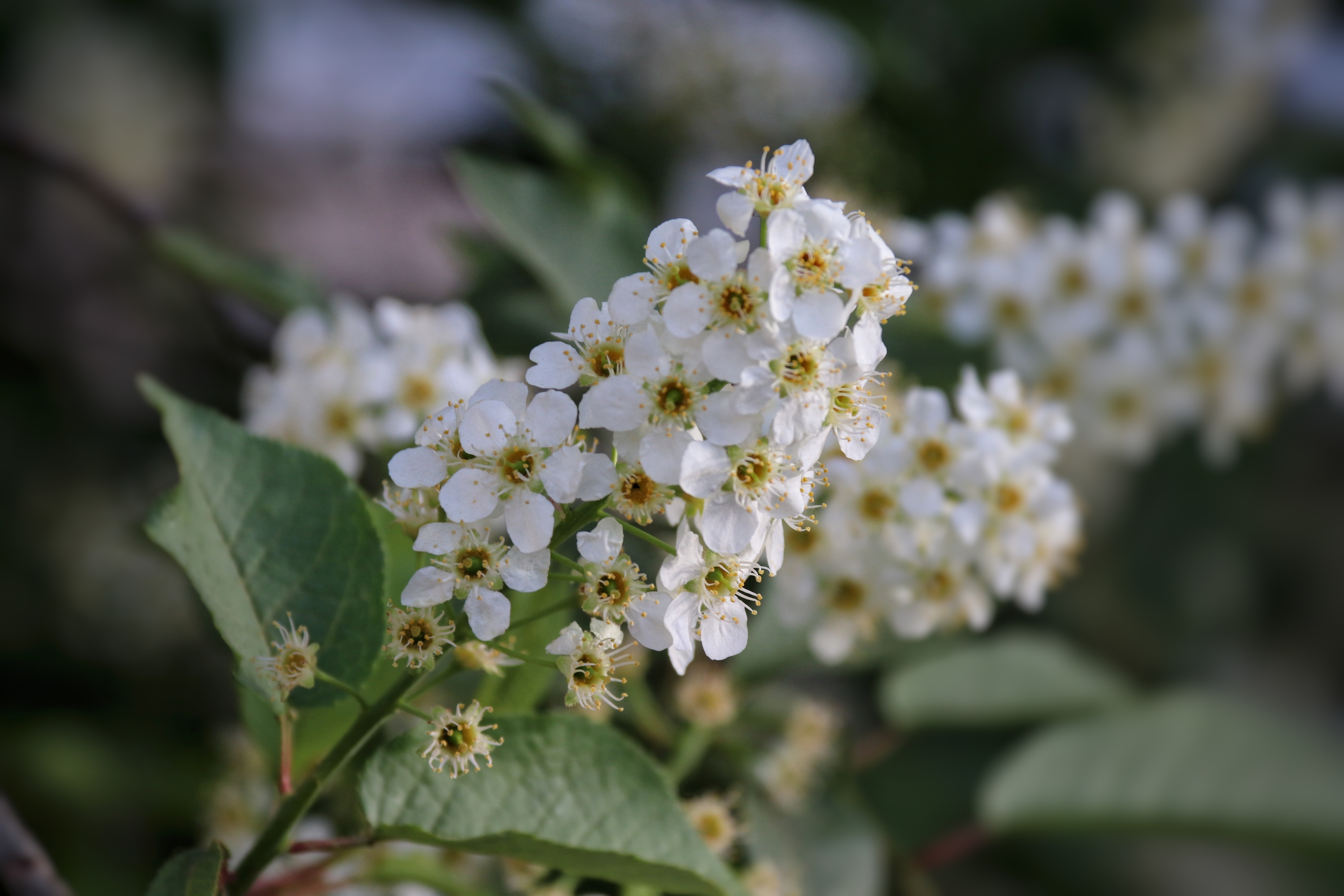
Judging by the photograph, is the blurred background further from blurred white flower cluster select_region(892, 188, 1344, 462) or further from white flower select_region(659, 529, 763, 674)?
white flower select_region(659, 529, 763, 674)

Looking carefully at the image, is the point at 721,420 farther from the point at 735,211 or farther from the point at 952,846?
the point at 952,846

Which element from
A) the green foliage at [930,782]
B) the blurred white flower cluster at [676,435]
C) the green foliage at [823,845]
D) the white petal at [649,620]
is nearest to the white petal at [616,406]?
the blurred white flower cluster at [676,435]

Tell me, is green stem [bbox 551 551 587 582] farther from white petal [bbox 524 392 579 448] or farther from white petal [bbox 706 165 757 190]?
white petal [bbox 706 165 757 190]

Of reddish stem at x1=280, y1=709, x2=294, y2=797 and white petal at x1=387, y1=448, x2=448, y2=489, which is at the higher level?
white petal at x1=387, y1=448, x2=448, y2=489

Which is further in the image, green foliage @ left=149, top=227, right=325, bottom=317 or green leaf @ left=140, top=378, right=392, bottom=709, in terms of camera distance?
green foliage @ left=149, top=227, right=325, bottom=317

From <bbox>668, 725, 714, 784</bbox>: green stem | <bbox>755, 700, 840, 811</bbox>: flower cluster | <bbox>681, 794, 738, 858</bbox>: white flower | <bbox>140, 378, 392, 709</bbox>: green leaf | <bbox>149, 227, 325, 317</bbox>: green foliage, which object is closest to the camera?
<bbox>140, 378, 392, 709</bbox>: green leaf

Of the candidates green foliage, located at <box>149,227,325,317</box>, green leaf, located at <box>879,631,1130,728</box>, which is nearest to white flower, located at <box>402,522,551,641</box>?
green foliage, located at <box>149,227,325,317</box>

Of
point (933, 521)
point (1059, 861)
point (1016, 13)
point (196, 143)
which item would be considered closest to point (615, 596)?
point (933, 521)

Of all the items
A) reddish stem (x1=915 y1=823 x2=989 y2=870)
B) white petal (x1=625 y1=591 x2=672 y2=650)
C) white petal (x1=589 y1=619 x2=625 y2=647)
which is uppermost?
reddish stem (x1=915 y1=823 x2=989 y2=870)

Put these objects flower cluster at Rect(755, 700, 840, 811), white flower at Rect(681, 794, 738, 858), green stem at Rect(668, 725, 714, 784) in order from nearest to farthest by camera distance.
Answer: white flower at Rect(681, 794, 738, 858) < green stem at Rect(668, 725, 714, 784) < flower cluster at Rect(755, 700, 840, 811)
